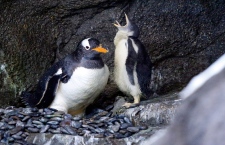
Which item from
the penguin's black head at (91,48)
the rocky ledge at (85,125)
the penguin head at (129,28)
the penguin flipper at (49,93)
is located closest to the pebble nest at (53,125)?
the rocky ledge at (85,125)

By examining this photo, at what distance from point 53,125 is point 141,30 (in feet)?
5.07

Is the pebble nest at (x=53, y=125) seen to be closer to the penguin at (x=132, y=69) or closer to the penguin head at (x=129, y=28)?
the penguin at (x=132, y=69)

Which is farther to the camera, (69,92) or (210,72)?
(69,92)

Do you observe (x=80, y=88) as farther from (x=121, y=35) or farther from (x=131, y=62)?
(x=121, y=35)

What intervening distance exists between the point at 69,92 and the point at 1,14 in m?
0.88

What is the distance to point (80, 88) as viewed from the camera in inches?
155

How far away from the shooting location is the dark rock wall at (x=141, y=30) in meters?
4.44

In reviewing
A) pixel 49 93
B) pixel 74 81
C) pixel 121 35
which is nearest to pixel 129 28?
pixel 121 35

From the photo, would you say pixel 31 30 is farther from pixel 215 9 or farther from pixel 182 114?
pixel 182 114

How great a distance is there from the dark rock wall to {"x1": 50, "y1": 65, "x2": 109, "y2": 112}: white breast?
17.4 inches

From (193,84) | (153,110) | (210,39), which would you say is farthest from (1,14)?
(193,84)

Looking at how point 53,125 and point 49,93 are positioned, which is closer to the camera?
point 53,125

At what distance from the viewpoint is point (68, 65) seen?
4004mm

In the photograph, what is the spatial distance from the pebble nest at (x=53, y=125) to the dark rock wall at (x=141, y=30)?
2.30 feet
